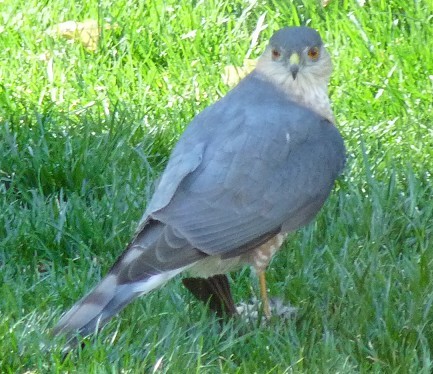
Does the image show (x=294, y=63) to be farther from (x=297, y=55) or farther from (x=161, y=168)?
(x=161, y=168)

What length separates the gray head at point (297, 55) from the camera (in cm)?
471

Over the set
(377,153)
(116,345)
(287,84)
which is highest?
(287,84)

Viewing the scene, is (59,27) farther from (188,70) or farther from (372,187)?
(372,187)

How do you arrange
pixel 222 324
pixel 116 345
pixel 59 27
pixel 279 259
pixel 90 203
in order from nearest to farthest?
pixel 116 345 < pixel 222 324 < pixel 279 259 < pixel 90 203 < pixel 59 27

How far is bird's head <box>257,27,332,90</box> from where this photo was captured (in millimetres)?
4699

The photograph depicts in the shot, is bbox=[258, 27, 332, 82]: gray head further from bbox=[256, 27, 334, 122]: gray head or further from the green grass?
the green grass

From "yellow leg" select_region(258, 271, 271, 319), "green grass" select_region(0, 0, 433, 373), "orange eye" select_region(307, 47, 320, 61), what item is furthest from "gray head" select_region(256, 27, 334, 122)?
"yellow leg" select_region(258, 271, 271, 319)

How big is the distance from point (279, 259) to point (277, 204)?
0.52 m

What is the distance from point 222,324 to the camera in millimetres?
4164

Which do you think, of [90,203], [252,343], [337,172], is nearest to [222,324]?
[252,343]

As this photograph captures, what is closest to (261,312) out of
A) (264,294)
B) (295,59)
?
(264,294)

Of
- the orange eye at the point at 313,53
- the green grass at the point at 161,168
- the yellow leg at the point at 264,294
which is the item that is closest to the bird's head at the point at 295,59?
the orange eye at the point at 313,53

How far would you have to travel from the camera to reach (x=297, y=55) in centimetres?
471

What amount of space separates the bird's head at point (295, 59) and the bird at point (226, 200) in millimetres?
159
